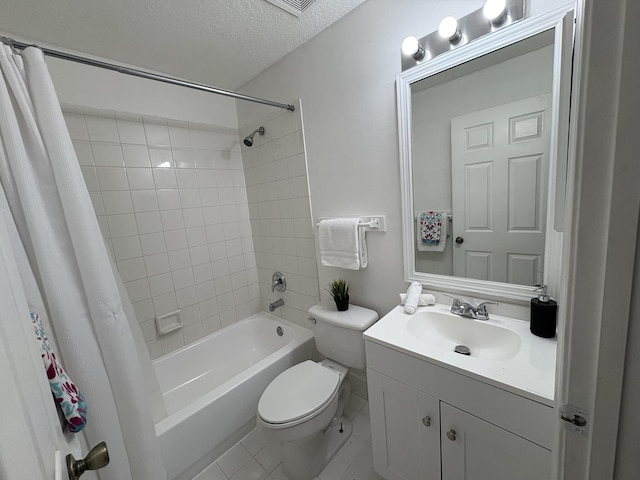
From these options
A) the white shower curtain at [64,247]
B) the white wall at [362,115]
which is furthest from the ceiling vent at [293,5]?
the white shower curtain at [64,247]

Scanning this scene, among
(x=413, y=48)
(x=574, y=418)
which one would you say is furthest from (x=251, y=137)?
(x=574, y=418)

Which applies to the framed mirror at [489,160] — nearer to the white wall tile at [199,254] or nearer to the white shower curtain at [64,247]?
the white shower curtain at [64,247]

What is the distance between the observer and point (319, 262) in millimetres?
1789

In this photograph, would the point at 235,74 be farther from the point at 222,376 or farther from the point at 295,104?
the point at 222,376

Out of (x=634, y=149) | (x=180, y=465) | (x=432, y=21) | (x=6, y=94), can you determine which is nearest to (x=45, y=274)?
(x=6, y=94)

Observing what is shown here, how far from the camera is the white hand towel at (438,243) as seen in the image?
1.23m

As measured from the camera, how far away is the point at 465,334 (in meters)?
1.10

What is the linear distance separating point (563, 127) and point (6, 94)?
1.78 m

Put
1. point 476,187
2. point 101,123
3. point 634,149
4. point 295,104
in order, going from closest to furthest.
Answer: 1. point 634,149
2. point 476,187
3. point 101,123
4. point 295,104

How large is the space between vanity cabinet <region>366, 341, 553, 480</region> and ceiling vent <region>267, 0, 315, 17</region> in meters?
1.61

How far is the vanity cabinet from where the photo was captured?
0.74m

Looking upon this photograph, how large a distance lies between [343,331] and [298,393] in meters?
0.38

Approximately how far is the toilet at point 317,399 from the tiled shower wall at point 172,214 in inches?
37.3

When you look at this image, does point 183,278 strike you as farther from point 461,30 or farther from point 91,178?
point 461,30
